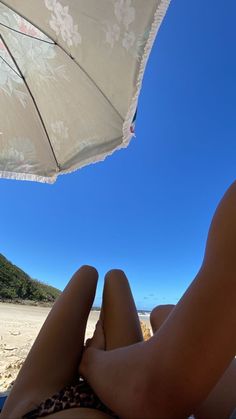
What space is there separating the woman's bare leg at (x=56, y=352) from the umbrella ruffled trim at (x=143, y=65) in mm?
989

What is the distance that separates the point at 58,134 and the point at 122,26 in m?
0.89

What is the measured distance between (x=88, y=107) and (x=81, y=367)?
150cm

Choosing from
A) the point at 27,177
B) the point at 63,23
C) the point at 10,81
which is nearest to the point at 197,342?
the point at 63,23

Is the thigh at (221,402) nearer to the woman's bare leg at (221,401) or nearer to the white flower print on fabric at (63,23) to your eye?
the woman's bare leg at (221,401)

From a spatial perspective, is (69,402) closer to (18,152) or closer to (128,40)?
(128,40)

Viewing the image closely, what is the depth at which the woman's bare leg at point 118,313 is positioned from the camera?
3.14 ft

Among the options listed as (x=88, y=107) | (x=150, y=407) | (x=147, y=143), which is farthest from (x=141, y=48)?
(x=147, y=143)

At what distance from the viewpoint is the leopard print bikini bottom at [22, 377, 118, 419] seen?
0.73m

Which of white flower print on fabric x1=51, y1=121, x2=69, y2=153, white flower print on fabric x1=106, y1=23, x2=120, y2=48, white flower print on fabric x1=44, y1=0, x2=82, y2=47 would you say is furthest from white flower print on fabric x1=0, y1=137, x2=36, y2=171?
white flower print on fabric x1=106, y1=23, x2=120, y2=48

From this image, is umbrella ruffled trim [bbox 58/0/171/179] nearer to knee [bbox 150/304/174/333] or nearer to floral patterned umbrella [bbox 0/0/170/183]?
floral patterned umbrella [bbox 0/0/170/183]

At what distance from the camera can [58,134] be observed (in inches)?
83.3

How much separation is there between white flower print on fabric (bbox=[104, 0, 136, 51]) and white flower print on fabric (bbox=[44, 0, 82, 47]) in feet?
0.71

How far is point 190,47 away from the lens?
24.7 ft

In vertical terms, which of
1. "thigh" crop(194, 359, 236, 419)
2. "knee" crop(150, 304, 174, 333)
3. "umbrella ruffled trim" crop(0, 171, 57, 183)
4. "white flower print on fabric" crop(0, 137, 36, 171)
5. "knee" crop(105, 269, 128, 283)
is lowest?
"thigh" crop(194, 359, 236, 419)
